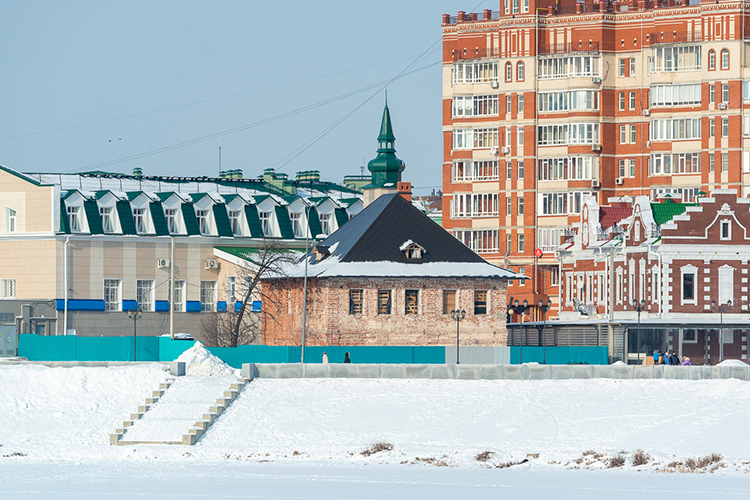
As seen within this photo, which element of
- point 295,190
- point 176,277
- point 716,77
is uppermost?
point 716,77

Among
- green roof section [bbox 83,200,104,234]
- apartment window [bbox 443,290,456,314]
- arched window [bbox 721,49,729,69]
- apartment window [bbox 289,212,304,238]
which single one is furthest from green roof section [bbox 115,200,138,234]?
arched window [bbox 721,49,729,69]

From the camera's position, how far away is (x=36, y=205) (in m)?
88.7

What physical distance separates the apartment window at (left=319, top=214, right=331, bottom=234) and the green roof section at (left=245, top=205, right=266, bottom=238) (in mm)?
5126

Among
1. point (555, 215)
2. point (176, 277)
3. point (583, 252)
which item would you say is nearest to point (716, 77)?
point (555, 215)

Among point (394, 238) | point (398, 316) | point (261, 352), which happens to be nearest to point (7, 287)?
point (394, 238)

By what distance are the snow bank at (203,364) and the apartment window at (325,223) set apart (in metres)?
40.4

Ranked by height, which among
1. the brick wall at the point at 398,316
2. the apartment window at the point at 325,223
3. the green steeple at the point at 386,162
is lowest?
the brick wall at the point at 398,316

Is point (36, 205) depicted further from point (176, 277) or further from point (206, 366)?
point (206, 366)

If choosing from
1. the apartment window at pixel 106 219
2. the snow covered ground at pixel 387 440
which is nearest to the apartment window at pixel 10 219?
the apartment window at pixel 106 219

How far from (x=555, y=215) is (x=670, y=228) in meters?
31.5

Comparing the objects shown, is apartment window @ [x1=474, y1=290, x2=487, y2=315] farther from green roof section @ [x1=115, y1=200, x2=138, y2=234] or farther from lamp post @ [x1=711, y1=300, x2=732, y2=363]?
green roof section @ [x1=115, y1=200, x2=138, y2=234]

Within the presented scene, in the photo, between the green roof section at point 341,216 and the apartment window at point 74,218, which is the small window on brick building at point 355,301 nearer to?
the apartment window at point 74,218

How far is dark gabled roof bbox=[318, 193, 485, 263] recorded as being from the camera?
243ft

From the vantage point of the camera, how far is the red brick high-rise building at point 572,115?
102 meters
